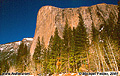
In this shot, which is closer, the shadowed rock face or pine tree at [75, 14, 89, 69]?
pine tree at [75, 14, 89, 69]

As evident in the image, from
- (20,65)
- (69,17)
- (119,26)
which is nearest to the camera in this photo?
(119,26)

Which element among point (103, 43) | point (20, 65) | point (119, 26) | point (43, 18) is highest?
point (43, 18)

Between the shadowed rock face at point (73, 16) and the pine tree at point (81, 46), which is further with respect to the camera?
the shadowed rock face at point (73, 16)

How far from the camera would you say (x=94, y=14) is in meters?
65.2

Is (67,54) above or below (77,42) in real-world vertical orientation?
below

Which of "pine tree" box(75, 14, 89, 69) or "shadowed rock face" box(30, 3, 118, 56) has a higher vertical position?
"shadowed rock face" box(30, 3, 118, 56)

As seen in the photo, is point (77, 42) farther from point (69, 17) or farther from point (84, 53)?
point (69, 17)

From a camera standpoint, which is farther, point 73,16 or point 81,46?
point 73,16

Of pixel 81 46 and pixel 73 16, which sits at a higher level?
pixel 73 16

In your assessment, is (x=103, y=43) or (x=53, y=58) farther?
(x=53, y=58)

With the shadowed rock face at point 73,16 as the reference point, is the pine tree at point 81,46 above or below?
below

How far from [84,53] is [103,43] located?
277 inches

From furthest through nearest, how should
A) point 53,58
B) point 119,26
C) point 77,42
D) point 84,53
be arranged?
point 53,58 → point 77,42 → point 84,53 → point 119,26

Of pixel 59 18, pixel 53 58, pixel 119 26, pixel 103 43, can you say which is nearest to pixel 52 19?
pixel 59 18
